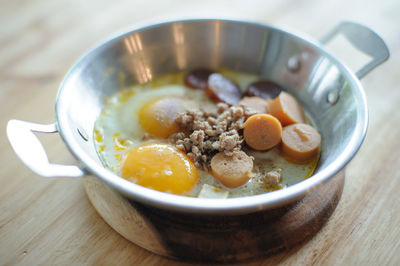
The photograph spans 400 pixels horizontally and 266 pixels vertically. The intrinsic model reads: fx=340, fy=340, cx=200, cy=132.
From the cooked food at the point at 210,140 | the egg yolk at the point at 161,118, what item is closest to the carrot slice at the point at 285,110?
the cooked food at the point at 210,140

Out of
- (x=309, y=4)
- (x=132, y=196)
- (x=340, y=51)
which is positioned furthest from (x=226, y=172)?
(x=309, y=4)

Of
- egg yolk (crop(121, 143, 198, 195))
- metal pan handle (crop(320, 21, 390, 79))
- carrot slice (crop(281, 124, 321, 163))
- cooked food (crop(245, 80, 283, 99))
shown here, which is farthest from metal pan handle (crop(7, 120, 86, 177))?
metal pan handle (crop(320, 21, 390, 79))

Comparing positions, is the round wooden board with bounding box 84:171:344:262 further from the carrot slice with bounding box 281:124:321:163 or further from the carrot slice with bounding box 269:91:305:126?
the carrot slice with bounding box 269:91:305:126

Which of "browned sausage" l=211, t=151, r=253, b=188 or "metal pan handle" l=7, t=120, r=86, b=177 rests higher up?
"metal pan handle" l=7, t=120, r=86, b=177

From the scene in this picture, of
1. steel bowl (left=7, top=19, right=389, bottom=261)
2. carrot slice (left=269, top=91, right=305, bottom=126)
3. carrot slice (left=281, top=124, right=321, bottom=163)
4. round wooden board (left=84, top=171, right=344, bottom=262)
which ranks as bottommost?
round wooden board (left=84, top=171, right=344, bottom=262)

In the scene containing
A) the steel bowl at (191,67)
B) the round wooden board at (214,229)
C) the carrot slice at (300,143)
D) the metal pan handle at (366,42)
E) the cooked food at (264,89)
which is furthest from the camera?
the cooked food at (264,89)

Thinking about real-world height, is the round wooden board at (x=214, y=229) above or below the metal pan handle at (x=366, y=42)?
below

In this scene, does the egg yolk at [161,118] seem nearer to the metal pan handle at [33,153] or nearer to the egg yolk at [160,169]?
the egg yolk at [160,169]

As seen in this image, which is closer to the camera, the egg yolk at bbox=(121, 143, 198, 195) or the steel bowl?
the steel bowl
